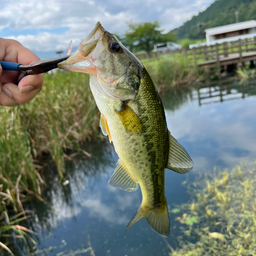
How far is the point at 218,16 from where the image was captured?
10181 cm

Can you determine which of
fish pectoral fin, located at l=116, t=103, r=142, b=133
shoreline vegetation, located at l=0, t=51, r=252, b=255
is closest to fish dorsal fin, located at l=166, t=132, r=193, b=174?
fish pectoral fin, located at l=116, t=103, r=142, b=133

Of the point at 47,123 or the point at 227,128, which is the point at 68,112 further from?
the point at 227,128

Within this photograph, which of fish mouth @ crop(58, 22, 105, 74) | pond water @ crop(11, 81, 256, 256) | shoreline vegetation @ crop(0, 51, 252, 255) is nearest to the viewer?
fish mouth @ crop(58, 22, 105, 74)

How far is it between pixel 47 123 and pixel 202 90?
397 inches

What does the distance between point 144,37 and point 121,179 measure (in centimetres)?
6561

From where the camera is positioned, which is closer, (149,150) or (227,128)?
(149,150)

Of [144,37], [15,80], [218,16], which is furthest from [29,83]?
[218,16]

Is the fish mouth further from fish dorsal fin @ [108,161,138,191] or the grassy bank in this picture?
the grassy bank

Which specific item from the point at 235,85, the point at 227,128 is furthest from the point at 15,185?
the point at 235,85

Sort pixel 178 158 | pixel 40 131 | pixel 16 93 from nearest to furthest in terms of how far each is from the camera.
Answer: pixel 178 158
pixel 16 93
pixel 40 131

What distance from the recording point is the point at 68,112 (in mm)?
6391

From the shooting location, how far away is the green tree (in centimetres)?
6125

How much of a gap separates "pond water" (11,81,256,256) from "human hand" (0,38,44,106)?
2943 mm

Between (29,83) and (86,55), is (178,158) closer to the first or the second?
(86,55)
